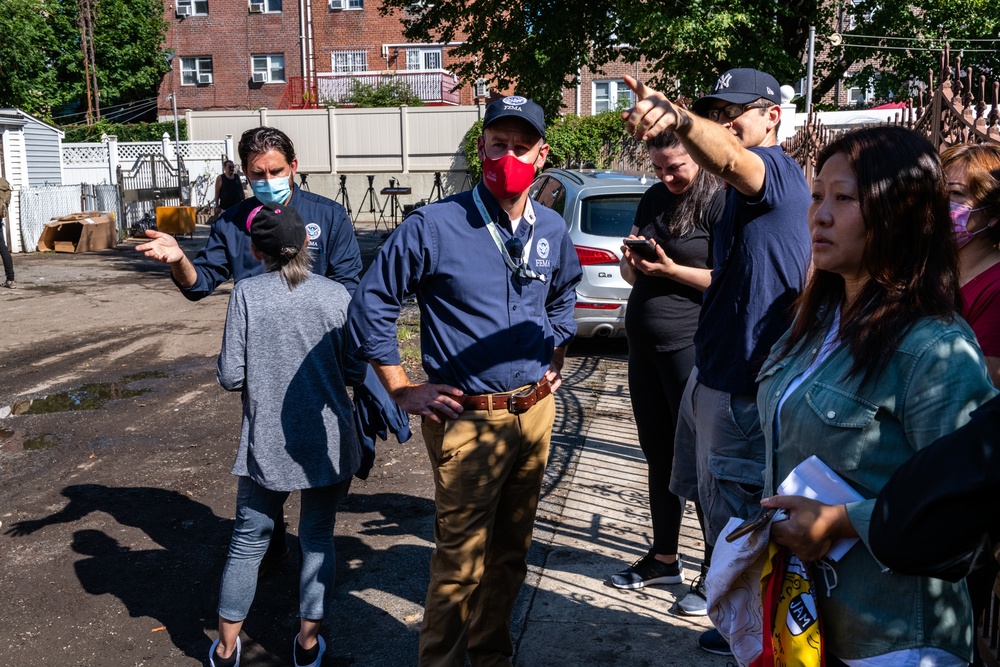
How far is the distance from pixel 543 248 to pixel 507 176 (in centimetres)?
32

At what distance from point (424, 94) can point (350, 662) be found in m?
35.5

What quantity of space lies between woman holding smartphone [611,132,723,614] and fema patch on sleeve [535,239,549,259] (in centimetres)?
64

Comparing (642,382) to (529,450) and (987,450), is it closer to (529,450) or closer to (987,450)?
(529,450)

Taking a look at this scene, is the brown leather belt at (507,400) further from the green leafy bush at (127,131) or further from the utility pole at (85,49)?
the utility pole at (85,49)

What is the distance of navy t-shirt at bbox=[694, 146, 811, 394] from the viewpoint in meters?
2.79

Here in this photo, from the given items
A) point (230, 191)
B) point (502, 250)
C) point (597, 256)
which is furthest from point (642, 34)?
point (502, 250)

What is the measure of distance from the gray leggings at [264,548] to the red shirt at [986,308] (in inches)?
89.9

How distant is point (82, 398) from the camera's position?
775cm

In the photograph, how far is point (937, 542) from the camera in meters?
1.17

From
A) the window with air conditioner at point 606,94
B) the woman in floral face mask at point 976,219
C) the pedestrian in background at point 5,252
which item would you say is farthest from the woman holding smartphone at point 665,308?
the window with air conditioner at point 606,94

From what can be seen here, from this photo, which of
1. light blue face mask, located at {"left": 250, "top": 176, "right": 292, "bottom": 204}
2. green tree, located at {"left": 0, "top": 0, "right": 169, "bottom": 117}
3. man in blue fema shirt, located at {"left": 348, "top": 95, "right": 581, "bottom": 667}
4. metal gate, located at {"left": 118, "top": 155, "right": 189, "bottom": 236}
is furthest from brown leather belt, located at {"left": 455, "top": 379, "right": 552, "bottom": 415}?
green tree, located at {"left": 0, "top": 0, "right": 169, "bottom": 117}

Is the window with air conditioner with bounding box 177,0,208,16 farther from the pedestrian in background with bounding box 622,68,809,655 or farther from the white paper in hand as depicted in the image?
the white paper in hand

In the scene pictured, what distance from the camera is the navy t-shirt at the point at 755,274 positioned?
2785 millimetres

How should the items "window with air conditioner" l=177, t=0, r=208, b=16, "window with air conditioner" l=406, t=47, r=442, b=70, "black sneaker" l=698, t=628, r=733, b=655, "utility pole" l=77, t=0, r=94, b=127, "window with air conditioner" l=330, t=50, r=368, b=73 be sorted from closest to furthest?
"black sneaker" l=698, t=628, r=733, b=655
"utility pole" l=77, t=0, r=94, b=127
"window with air conditioner" l=330, t=50, r=368, b=73
"window with air conditioner" l=406, t=47, r=442, b=70
"window with air conditioner" l=177, t=0, r=208, b=16
